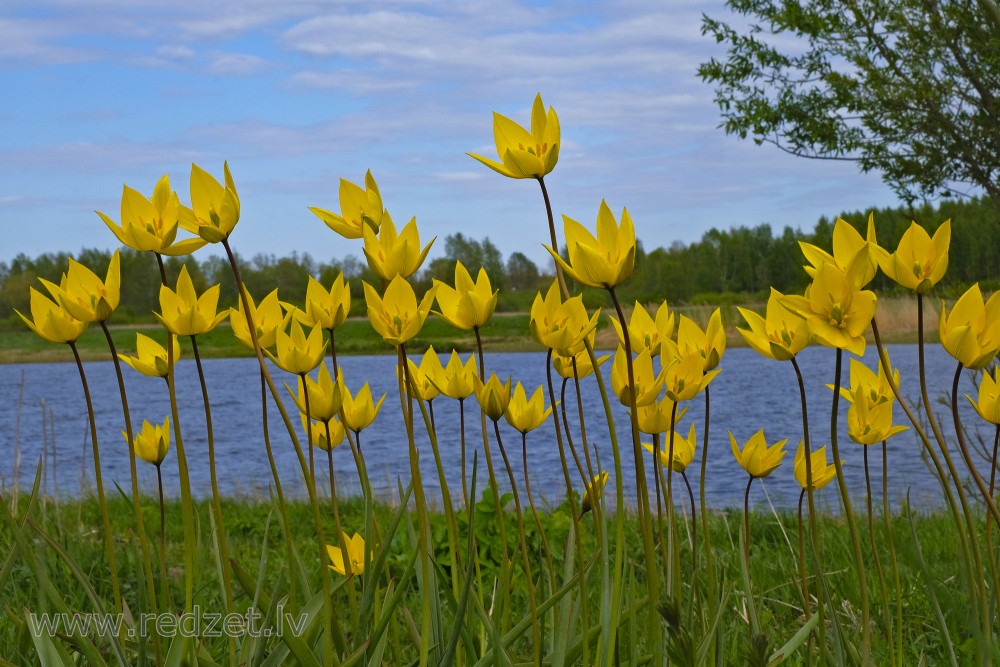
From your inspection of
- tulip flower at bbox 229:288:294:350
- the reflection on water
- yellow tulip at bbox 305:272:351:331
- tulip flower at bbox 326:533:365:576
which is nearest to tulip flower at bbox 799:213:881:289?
the reflection on water

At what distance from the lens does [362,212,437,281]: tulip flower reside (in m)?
1.22

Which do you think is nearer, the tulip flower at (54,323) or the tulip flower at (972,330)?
the tulip flower at (972,330)

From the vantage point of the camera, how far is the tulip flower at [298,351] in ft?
4.28

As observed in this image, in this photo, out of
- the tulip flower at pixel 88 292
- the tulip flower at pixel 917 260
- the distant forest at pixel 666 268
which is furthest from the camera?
the distant forest at pixel 666 268

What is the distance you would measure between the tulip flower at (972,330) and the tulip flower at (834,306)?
0.19 m

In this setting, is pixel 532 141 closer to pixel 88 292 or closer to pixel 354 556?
pixel 88 292

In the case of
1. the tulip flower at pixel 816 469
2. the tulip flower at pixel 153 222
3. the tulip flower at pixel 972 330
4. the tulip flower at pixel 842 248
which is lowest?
the tulip flower at pixel 816 469

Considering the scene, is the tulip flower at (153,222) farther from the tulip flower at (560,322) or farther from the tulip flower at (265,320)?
the tulip flower at (560,322)

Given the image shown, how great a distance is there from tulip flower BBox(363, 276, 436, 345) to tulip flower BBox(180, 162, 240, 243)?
20cm

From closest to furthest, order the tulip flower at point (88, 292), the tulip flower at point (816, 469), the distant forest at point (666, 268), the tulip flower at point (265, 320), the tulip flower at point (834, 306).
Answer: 1. the tulip flower at point (834, 306)
2. the tulip flower at point (88, 292)
3. the tulip flower at point (265, 320)
4. the tulip flower at point (816, 469)
5. the distant forest at point (666, 268)

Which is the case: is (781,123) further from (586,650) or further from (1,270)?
(1,270)

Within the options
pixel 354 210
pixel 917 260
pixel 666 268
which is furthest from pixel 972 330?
pixel 666 268

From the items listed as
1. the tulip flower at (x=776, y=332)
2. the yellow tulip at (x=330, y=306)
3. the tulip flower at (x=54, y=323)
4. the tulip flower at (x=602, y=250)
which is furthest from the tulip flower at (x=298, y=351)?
the tulip flower at (x=776, y=332)

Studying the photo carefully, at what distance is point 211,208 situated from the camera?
1212mm
